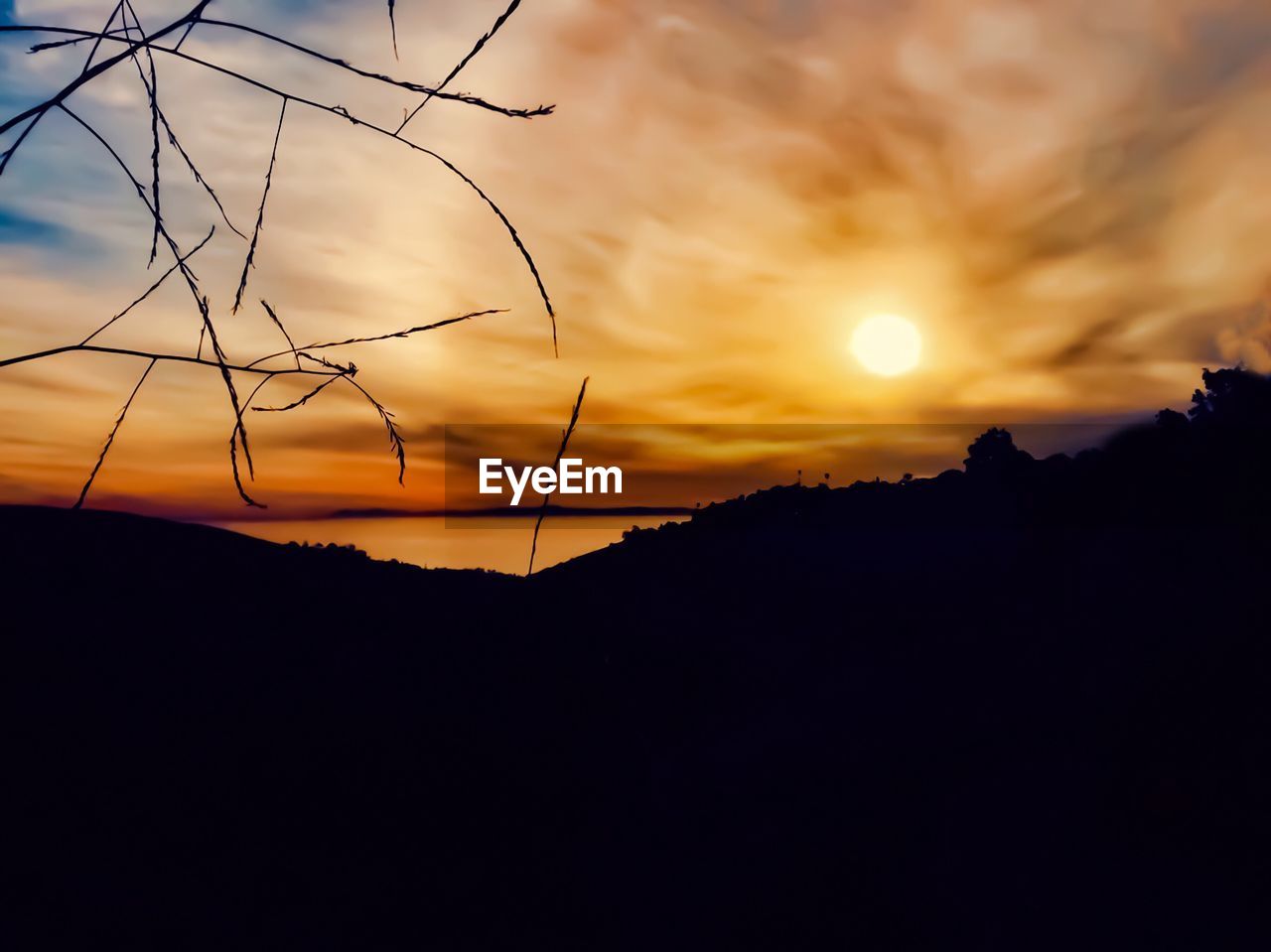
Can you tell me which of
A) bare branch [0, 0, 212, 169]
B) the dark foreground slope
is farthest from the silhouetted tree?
bare branch [0, 0, 212, 169]

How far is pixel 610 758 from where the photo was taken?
5.55 meters

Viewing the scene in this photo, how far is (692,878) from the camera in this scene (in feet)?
15.5

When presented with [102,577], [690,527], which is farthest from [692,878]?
[690,527]

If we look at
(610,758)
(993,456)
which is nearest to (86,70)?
(610,758)

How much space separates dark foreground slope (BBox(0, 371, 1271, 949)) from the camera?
425 centimetres

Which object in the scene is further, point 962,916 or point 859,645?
point 859,645

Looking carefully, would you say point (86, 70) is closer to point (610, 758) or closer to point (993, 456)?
point (610, 758)

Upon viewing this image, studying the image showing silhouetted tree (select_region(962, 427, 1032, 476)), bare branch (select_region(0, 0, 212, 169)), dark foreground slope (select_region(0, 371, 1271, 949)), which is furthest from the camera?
silhouetted tree (select_region(962, 427, 1032, 476))

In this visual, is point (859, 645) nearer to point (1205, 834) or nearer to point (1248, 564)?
point (1205, 834)

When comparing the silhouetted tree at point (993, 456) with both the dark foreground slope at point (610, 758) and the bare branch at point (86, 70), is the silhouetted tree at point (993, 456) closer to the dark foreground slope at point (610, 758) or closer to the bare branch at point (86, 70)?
the dark foreground slope at point (610, 758)

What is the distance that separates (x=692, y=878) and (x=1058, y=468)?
9.22 m

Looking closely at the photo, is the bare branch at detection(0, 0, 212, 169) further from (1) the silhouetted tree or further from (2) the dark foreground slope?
(1) the silhouetted tree

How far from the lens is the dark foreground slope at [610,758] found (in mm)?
4254

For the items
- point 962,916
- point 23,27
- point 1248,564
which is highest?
point 23,27
